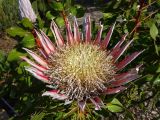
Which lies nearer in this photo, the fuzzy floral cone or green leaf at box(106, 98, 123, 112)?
green leaf at box(106, 98, 123, 112)

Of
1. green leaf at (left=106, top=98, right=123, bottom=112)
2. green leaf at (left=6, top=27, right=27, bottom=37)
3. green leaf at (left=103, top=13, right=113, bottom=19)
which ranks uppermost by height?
green leaf at (left=6, top=27, right=27, bottom=37)

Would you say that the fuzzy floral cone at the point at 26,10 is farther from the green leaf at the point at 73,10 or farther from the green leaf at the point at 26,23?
the green leaf at the point at 73,10

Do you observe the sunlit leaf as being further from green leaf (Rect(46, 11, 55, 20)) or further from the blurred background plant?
green leaf (Rect(46, 11, 55, 20))

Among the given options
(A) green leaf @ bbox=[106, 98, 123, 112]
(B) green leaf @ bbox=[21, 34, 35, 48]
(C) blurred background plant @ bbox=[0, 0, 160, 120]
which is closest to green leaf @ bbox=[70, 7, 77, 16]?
(C) blurred background plant @ bbox=[0, 0, 160, 120]

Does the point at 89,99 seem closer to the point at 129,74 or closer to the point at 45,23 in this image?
the point at 129,74

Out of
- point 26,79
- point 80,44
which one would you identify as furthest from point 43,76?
point 26,79

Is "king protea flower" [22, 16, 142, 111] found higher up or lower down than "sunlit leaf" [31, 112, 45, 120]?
higher up

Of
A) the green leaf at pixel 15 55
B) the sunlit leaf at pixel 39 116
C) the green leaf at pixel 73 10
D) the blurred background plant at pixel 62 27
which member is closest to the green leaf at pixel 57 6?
the blurred background plant at pixel 62 27
